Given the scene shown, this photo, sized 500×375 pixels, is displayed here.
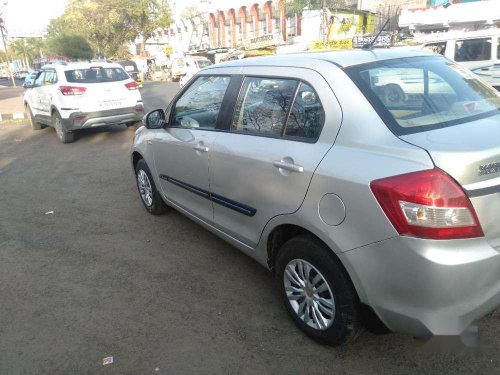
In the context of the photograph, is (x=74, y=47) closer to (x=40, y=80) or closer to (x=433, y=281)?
(x=40, y=80)

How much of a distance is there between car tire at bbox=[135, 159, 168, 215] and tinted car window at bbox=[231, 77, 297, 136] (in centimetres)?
185

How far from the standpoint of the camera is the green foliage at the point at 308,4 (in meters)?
30.6

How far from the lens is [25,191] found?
246 inches

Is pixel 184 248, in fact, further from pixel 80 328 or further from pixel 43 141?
pixel 43 141

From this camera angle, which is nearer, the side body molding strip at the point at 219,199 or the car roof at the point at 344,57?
the car roof at the point at 344,57

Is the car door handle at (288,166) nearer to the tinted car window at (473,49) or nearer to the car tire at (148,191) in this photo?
the car tire at (148,191)

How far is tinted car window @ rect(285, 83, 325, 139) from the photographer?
2.51 metres

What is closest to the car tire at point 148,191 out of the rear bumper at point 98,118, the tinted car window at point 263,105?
the tinted car window at point 263,105

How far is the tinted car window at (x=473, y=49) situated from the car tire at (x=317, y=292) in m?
10.6

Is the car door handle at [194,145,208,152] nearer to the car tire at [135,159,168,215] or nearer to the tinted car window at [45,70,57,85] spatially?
the car tire at [135,159,168,215]

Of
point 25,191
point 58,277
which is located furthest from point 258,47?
point 58,277

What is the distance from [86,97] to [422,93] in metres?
7.95

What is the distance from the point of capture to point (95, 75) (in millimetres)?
9398

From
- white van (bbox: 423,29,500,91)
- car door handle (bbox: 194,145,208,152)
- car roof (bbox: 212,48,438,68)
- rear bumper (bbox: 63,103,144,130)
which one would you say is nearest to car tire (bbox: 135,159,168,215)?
car door handle (bbox: 194,145,208,152)
